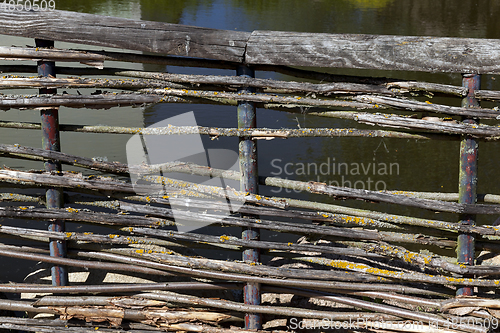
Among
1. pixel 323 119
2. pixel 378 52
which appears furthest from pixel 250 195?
pixel 323 119

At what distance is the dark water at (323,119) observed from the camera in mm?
4359

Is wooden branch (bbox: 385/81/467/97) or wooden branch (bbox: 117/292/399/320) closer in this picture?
wooden branch (bbox: 385/81/467/97)

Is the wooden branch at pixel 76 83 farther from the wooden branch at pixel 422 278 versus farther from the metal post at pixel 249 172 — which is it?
the wooden branch at pixel 422 278

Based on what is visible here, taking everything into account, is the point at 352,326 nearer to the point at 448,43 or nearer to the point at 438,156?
the point at 448,43

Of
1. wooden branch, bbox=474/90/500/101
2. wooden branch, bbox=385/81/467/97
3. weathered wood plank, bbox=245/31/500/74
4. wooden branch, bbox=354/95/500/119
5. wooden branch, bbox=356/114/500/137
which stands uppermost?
weathered wood plank, bbox=245/31/500/74

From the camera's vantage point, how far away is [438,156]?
15.2 feet

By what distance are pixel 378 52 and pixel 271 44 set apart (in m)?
0.47

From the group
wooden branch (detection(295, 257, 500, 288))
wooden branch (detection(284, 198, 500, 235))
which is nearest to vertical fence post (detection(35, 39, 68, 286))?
wooden branch (detection(284, 198, 500, 235))

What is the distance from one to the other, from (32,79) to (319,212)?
5.07 ft

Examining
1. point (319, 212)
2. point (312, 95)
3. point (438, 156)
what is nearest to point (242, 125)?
point (312, 95)

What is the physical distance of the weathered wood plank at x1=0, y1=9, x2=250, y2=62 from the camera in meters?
1.97

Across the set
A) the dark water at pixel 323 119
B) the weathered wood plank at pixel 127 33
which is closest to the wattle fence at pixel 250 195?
the weathered wood plank at pixel 127 33

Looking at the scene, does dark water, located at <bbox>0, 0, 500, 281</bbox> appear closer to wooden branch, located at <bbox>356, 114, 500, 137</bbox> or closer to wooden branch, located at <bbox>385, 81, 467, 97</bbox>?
wooden branch, located at <bbox>356, 114, 500, 137</bbox>

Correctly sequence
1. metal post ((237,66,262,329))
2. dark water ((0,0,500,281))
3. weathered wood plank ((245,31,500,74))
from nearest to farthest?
weathered wood plank ((245,31,500,74)) < metal post ((237,66,262,329)) < dark water ((0,0,500,281))
